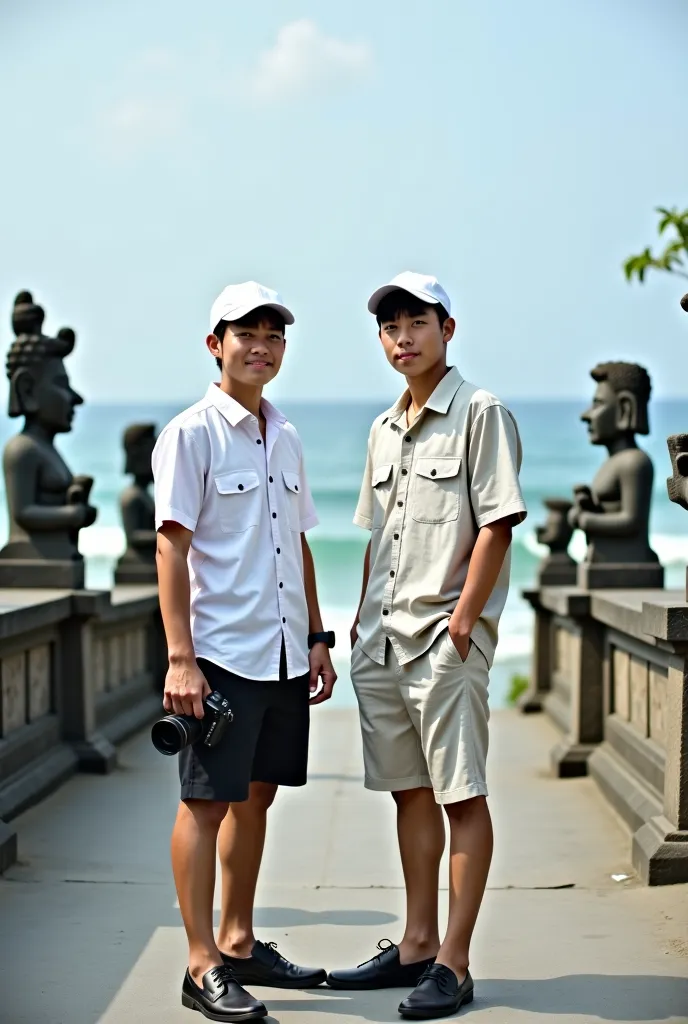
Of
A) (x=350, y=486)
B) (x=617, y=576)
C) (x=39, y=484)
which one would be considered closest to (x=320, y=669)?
(x=39, y=484)

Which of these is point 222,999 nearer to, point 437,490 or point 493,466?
point 437,490

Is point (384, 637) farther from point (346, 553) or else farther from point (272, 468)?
point (346, 553)

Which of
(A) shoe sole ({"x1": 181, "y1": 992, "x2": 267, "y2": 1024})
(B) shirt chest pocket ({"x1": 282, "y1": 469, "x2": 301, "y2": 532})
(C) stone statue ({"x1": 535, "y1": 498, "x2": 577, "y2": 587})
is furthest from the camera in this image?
(C) stone statue ({"x1": 535, "y1": 498, "x2": 577, "y2": 587})

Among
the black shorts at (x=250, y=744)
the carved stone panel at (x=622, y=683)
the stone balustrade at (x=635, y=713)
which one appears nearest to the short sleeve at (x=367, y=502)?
the black shorts at (x=250, y=744)

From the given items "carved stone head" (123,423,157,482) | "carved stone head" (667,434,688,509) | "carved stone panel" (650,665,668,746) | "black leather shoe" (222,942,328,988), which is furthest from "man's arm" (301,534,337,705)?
"carved stone head" (123,423,157,482)

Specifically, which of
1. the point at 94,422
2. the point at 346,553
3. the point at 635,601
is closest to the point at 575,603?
the point at 635,601

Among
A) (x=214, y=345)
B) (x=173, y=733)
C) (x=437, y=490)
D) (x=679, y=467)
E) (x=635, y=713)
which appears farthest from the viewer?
(x=635, y=713)

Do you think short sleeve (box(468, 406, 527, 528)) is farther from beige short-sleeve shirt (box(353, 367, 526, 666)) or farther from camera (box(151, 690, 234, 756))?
camera (box(151, 690, 234, 756))

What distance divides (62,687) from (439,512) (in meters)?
3.52

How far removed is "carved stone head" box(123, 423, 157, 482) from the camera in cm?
919

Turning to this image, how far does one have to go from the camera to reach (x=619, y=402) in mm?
7156

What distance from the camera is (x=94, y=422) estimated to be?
7306 cm

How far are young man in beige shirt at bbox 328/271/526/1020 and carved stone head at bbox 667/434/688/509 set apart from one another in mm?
886

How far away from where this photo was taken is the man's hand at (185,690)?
3445mm
